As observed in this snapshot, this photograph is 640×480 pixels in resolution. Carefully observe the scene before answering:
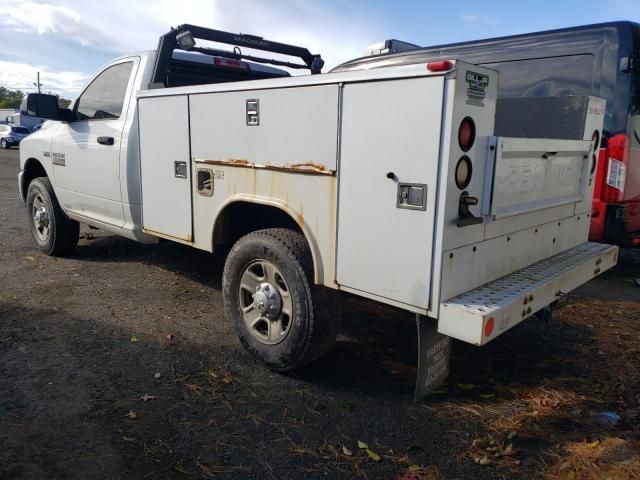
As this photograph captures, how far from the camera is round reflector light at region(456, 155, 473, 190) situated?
8.52 feet

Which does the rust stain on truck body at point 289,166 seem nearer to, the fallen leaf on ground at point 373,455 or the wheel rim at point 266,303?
the wheel rim at point 266,303

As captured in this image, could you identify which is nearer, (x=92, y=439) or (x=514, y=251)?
(x=92, y=439)

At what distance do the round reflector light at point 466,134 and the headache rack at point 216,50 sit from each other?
3041 mm

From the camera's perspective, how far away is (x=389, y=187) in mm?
2742

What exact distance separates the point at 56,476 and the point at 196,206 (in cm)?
206

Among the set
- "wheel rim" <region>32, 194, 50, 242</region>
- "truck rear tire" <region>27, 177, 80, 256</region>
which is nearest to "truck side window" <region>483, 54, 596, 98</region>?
"truck rear tire" <region>27, 177, 80, 256</region>

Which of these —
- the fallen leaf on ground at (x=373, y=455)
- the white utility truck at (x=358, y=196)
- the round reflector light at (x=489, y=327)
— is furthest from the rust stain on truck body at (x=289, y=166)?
the fallen leaf on ground at (x=373, y=455)

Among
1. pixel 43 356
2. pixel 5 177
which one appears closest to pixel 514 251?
pixel 43 356

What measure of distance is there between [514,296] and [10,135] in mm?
36801

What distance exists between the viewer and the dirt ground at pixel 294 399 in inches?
105

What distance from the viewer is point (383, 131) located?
2725 millimetres

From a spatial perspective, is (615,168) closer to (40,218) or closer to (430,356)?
(430,356)

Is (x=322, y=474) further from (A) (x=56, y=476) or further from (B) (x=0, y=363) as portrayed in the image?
(B) (x=0, y=363)

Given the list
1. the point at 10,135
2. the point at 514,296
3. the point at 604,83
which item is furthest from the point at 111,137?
the point at 10,135
